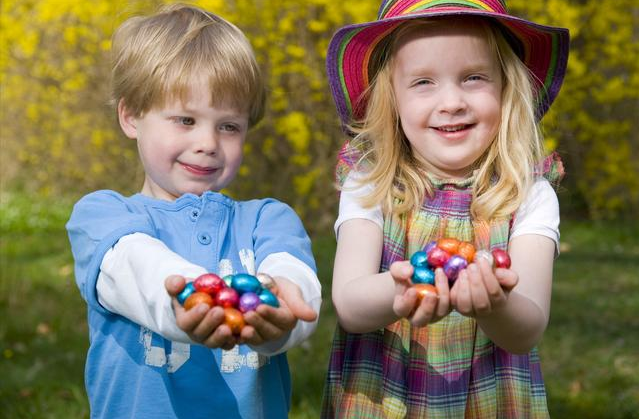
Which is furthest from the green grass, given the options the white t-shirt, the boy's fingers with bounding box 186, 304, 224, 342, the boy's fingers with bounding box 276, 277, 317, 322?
the boy's fingers with bounding box 186, 304, 224, 342

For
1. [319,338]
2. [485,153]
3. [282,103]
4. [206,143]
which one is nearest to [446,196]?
[485,153]

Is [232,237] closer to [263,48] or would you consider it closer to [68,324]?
[68,324]

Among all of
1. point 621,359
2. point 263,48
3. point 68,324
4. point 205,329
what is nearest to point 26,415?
point 68,324

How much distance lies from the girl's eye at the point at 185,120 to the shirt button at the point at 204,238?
30cm

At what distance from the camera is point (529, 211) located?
2.28 metres

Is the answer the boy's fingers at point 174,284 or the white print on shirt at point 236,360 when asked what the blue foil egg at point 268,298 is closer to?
the boy's fingers at point 174,284

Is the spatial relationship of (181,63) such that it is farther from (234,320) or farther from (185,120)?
(234,320)

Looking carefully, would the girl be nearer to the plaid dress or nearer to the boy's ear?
the plaid dress

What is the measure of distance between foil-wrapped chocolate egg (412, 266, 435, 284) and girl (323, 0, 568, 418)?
0.33m

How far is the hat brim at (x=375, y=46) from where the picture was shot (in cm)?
234

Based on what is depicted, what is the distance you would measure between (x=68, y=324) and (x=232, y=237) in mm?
3180

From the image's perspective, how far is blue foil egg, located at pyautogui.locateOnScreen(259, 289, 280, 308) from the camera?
184cm

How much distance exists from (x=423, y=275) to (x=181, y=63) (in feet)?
3.00

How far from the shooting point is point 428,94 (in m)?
2.30
